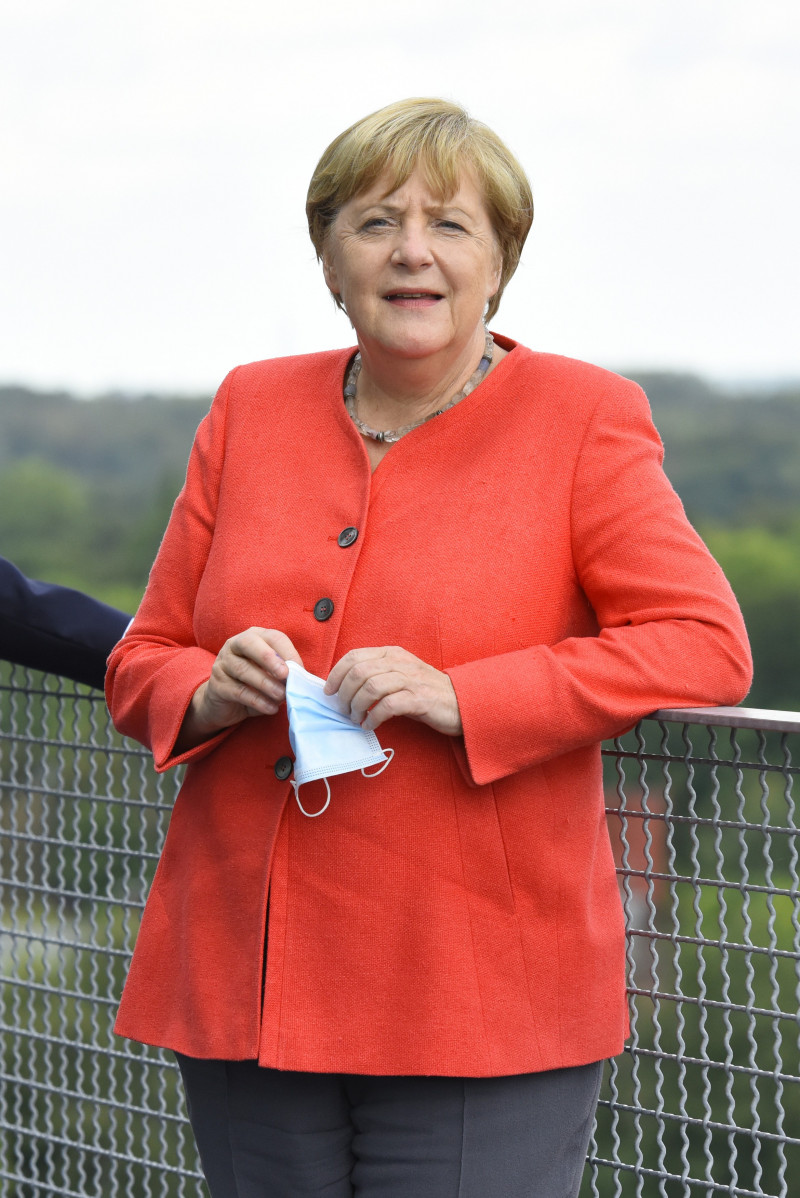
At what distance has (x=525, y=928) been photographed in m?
1.92

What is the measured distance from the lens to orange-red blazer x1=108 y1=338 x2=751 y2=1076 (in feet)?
6.17

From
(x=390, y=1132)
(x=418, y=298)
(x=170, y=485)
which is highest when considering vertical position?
(x=170, y=485)

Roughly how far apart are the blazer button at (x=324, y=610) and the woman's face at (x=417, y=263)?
37 cm

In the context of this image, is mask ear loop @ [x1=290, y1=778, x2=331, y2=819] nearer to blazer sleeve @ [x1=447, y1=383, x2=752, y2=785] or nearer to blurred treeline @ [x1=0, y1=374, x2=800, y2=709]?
blazer sleeve @ [x1=447, y1=383, x2=752, y2=785]

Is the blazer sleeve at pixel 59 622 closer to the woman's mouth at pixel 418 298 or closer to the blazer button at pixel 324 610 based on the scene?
the blazer button at pixel 324 610

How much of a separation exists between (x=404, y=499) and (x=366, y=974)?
652 mm

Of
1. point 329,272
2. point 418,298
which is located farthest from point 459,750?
point 329,272

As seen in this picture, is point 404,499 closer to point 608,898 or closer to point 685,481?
point 608,898

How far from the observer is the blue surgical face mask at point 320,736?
1854 mm

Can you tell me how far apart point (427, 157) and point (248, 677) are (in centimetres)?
76

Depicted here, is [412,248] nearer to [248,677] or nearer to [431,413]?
[431,413]

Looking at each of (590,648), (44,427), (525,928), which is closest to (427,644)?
(590,648)

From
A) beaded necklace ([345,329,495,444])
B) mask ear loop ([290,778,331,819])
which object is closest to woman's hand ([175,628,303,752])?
mask ear loop ([290,778,331,819])

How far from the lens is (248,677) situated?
194 centimetres
